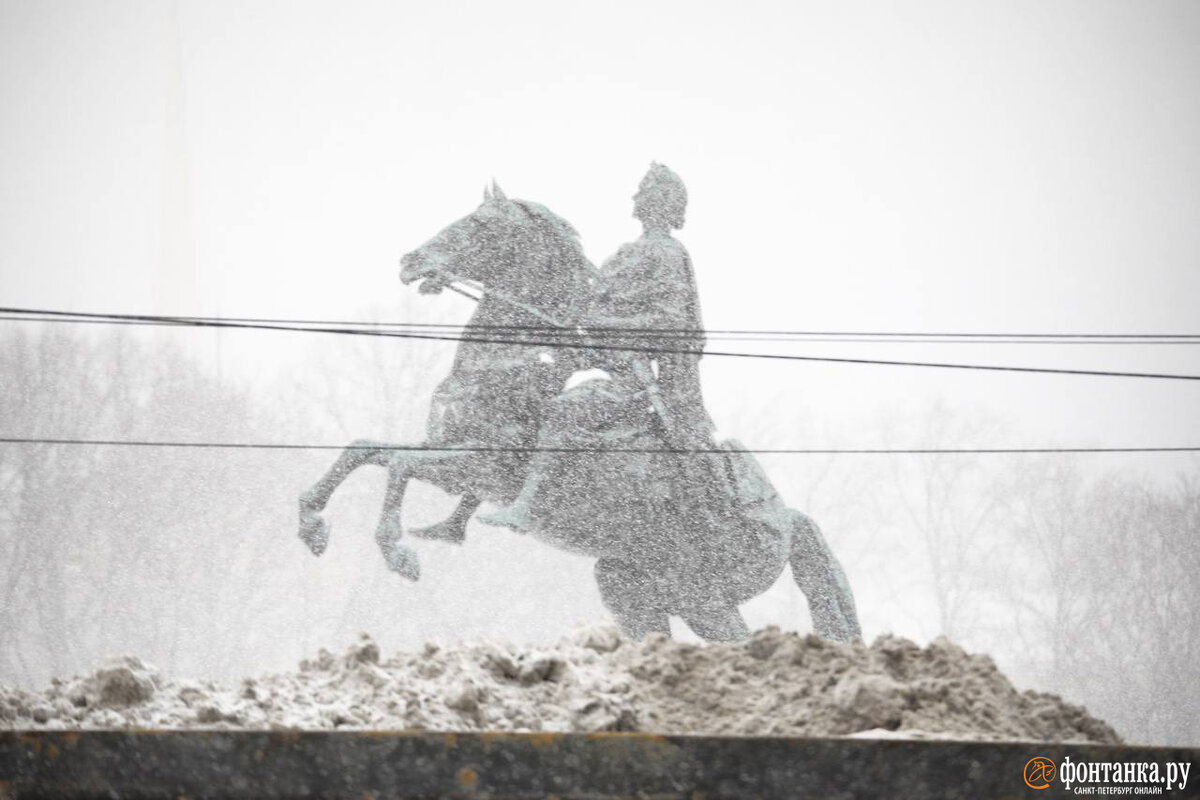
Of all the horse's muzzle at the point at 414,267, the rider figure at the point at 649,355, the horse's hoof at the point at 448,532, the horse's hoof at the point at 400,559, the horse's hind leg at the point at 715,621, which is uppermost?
the horse's muzzle at the point at 414,267

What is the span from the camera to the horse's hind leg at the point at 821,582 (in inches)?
307

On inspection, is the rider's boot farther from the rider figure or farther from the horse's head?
the horse's head

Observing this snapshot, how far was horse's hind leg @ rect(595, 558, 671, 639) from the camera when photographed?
7816mm

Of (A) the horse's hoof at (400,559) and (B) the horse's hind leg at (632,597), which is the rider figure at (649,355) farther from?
(A) the horse's hoof at (400,559)

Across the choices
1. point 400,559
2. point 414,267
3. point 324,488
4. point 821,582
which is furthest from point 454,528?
point 821,582

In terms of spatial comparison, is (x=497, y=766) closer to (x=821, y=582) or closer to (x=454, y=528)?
(x=454, y=528)

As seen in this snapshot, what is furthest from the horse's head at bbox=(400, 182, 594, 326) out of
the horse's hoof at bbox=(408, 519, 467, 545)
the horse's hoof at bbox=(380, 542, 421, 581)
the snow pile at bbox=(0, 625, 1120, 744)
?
the snow pile at bbox=(0, 625, 1120, 744)

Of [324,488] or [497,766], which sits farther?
[324,488]

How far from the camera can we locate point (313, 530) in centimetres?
749

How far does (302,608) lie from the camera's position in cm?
1251

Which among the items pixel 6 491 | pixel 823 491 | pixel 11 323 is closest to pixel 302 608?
pixel 6 491

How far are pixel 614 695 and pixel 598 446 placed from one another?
4.04 m

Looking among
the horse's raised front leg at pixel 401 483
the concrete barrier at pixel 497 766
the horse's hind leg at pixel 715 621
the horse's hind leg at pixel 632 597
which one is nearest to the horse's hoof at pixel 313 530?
the horse's raised front leg at pixel 401 483

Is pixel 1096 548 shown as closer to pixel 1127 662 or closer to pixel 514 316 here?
pixel 1127 662
